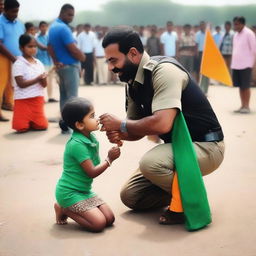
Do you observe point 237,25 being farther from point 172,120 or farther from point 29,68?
point 172,120

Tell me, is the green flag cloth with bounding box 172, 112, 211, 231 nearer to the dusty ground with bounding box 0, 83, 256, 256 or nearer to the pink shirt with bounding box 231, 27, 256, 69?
the dusty ground with bounding box 0, 83, 256, 256

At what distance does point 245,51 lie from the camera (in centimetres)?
805

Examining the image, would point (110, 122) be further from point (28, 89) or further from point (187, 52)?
point (187, 52)

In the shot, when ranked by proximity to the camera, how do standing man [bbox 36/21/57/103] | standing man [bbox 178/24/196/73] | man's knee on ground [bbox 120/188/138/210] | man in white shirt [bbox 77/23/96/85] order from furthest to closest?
man in white shirt [bbox 77/23/96/85]
standing man [bbox 178/24/196/73]
standing man [bbox 36/21/57/103]
man's knee on ground [bbox 120/188/138/210]

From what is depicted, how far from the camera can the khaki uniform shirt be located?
292 cm

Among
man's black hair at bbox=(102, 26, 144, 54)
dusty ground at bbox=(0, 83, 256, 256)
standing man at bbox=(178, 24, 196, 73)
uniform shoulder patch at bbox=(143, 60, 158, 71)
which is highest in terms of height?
man's black hair at bbox=(102, 26, 144, 54)

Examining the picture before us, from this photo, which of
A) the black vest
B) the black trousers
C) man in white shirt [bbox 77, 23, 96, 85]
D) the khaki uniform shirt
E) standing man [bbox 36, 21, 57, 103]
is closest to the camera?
the khaki uniform shirt

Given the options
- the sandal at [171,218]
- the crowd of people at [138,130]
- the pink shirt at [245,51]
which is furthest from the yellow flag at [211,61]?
the pink shirt at [245,51]

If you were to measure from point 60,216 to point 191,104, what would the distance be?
1223 mm

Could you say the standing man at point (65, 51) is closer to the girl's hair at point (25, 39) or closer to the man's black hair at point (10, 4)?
the girl's hair at point (25, 39)

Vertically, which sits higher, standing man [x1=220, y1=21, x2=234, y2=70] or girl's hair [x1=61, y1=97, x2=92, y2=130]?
→ girl's hair [x1=61, y1=97, x2=92, y2=130]

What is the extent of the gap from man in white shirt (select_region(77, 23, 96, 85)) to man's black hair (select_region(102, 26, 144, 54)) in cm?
1027

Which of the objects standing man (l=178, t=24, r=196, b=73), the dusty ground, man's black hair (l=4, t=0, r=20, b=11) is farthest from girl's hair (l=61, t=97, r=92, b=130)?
standing man (l=178, t=24, r=196, b=73)

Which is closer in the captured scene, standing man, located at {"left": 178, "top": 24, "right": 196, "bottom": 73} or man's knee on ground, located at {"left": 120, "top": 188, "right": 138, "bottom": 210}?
man's knee on ground, located at {"left": 120, "top": 188, "right": 138, "bottom": 210}
